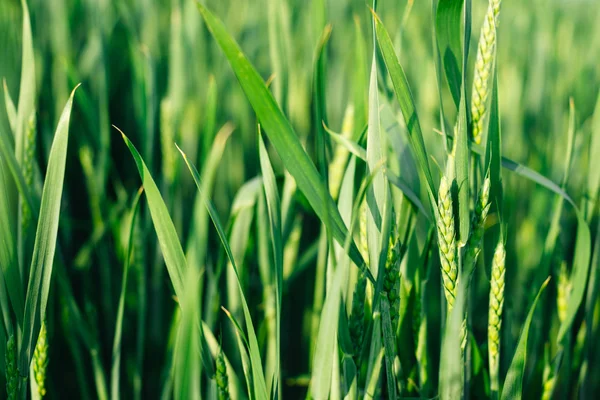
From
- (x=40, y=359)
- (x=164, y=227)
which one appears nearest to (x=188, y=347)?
(x=164, y=227)

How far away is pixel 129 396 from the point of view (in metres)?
0.65

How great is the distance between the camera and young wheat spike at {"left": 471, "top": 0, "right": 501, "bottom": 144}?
35cm

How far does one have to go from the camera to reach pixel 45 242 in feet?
1.21

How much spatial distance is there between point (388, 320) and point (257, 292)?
0.41 meters

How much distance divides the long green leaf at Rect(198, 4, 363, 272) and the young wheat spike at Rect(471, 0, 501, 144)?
15 cm

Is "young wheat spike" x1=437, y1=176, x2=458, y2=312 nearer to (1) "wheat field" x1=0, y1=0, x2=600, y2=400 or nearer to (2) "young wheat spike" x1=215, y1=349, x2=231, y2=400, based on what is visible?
(1) "wheat field" x1=0, y1=0, x2=600, y2=400

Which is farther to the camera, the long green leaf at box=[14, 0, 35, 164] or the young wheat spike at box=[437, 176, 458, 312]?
the long green leaf at box=[14, 0, 35, 164]

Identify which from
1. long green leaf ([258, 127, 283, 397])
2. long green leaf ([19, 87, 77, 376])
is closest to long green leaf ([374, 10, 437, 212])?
long green leaf ([258, 127, 283, 397])

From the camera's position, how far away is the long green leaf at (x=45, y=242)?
1.16 ft

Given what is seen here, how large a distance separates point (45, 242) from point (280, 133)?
0.20 metres

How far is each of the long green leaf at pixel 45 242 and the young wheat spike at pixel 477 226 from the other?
1.02 ft

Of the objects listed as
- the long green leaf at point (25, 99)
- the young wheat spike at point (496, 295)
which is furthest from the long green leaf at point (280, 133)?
the long green leaf at point (25, 99)

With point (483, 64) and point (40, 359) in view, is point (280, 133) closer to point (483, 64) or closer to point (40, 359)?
point (483, 64)

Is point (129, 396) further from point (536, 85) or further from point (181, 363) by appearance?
point (536, 85)
